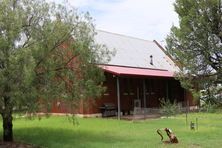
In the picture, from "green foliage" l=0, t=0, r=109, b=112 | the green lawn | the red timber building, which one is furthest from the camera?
the red timber building

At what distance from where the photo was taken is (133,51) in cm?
3625

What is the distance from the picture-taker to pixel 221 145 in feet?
49.2

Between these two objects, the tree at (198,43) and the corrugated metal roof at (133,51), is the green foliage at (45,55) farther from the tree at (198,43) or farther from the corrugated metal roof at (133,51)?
the corrugated metal roof at (133,51)

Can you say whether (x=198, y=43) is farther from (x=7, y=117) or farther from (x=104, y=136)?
(x=7, y=117)

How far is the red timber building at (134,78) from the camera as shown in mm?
28980

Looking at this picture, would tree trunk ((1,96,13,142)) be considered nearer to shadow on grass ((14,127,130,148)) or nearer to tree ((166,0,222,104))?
shadow on grass ((14,127,130,148))

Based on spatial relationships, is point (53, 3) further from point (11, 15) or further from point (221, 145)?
point (221, 145)

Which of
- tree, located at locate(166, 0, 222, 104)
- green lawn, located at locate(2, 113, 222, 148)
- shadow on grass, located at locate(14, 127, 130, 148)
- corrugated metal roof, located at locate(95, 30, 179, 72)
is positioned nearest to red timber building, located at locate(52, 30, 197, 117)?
corrugated metal roof, located at locate(95, 30, 179, 72)

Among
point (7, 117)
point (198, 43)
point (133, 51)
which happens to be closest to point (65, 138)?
point (7, 117)

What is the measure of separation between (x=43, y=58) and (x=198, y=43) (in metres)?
13.7

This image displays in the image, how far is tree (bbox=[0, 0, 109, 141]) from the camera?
552 inches

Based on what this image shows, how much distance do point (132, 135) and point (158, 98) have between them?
17983mm

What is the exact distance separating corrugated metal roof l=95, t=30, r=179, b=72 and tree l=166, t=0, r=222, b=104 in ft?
17.5

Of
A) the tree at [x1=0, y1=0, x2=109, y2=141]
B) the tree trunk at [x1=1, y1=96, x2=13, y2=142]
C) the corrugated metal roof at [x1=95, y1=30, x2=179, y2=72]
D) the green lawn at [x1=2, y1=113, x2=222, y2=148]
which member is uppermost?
the corrugated metal roof at [x1=95, y1=30, x2=179, y2=72]
